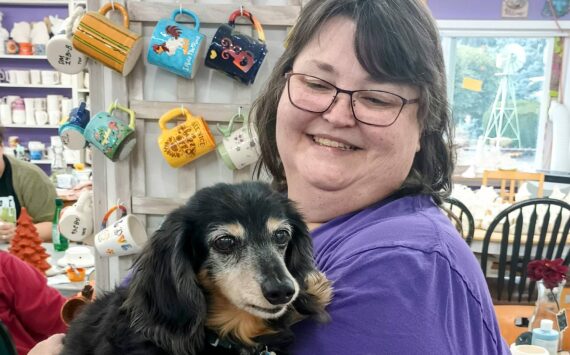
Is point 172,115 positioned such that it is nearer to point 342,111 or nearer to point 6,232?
point 342,111

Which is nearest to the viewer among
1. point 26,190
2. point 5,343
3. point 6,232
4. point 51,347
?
point 51,347

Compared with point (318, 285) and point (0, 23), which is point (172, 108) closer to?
point (318, 285)

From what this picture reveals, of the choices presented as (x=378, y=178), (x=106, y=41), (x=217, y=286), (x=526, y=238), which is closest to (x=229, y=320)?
(x=217, y=286)

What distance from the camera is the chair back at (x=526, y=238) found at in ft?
10.2

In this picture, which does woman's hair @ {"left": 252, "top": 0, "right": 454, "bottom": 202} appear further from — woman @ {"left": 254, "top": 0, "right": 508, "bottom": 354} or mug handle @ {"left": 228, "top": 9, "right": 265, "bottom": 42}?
mug handle @ {"left": 228, "top": 9, "right": 265, "bottom": 42}

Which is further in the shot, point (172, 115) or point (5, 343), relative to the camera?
point (172, 115)

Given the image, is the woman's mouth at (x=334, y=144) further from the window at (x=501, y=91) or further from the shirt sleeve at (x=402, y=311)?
the window at (x=501, y=91)

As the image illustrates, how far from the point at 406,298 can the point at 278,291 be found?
216 millimetres

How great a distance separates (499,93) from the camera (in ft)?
20.0

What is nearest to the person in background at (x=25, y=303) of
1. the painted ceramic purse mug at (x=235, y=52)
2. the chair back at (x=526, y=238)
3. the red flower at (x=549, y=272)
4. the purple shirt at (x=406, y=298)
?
the painted ceramic purse mug at (x=235, y=52)

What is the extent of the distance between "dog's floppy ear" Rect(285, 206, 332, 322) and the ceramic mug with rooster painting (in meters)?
1.15

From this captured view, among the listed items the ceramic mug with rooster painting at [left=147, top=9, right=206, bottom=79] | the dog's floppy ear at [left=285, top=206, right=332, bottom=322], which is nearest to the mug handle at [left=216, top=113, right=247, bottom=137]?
the ceramic mug with rooster painting at [left=147, top=9, right=206, bottom=79]

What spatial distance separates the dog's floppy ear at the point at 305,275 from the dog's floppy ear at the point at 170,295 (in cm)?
19

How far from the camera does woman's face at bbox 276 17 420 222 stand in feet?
3.56
